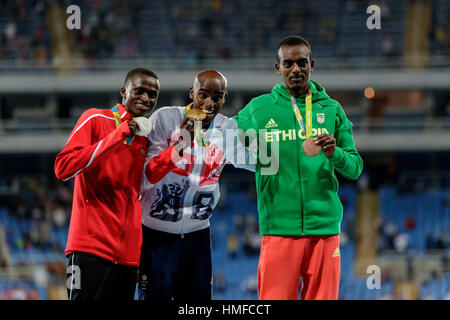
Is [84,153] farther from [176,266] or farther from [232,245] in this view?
[232,245]

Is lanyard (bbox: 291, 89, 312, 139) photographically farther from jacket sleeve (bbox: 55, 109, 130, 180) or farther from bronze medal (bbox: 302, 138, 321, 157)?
jacket sleeve (bbox: 55, 109, 130, 180)

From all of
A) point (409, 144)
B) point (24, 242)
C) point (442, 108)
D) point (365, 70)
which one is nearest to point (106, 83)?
point (24, 242)

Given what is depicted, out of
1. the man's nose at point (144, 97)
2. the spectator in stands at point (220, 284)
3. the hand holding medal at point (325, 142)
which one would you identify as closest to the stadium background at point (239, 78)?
the spectator in stands at point (220, 284)

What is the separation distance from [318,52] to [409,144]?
4.07 m

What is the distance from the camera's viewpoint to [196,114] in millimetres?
3613

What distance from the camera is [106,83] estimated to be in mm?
19234

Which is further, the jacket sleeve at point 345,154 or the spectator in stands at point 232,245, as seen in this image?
the spectator in stands at point 232,245

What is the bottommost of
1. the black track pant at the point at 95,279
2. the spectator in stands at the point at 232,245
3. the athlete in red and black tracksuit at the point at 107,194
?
the spectator in stands at the point at 232,245

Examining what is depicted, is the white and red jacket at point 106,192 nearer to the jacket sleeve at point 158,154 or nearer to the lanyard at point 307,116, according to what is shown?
the jacket sleeve at point 158,154

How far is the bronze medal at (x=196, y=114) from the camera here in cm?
360

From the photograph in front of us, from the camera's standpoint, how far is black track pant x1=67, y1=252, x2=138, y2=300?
3.57 meters

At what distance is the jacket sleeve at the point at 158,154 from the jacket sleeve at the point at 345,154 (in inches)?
38.0

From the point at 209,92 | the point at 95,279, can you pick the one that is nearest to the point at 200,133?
the point at 209,92
